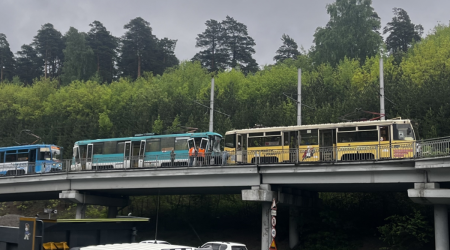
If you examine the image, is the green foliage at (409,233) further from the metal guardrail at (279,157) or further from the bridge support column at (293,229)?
the bridge support column at (293,229)

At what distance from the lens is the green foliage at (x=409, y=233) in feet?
100

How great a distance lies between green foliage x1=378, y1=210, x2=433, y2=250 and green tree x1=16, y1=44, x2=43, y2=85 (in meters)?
110

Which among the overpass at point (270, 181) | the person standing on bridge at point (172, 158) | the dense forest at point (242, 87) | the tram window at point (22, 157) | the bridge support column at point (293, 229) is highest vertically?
the dense forest at point (242, 87)

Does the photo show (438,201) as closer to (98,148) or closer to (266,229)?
(266,229)

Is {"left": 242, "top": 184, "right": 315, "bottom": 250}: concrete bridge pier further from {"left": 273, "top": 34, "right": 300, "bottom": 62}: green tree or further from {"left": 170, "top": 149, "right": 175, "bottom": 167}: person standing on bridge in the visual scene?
{"left": 273, "top": 34, "right": 300, "bottom": 62}: green tree

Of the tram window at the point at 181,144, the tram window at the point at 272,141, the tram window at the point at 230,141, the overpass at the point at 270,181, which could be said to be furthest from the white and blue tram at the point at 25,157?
the tram window at the point at 272,141

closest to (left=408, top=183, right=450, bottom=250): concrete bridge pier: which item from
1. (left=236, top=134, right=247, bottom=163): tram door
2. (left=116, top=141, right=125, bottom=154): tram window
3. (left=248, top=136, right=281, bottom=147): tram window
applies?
(left=248, top=136, right=281, bottom=147): tram window

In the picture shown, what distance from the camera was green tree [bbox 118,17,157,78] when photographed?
107438 mm

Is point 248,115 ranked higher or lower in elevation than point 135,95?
lower

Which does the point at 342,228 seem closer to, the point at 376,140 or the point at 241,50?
the point at 376,140

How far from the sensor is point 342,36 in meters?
82.6

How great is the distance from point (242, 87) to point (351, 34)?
20.7 m

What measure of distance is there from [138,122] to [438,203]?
43.2m

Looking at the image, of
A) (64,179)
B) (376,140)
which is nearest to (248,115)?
(64,179)
